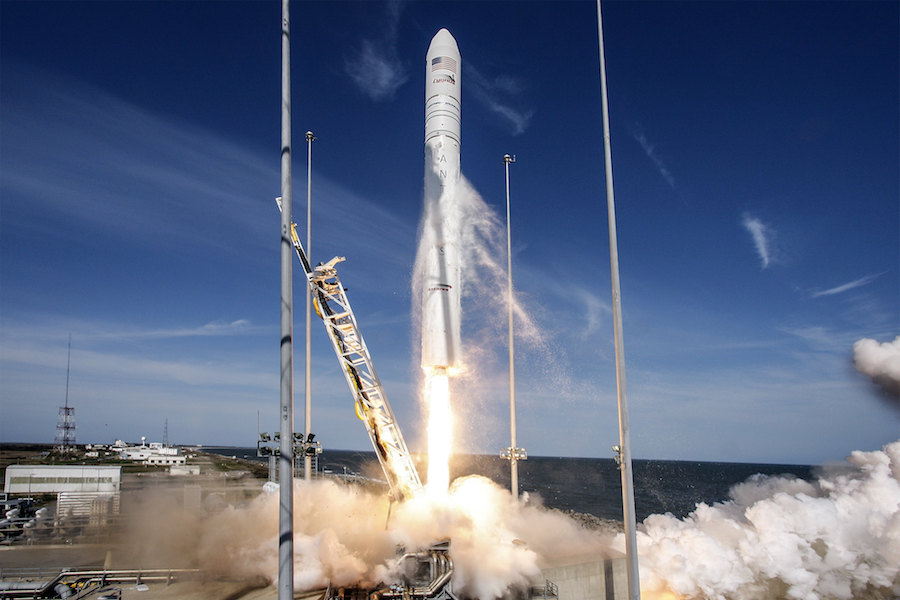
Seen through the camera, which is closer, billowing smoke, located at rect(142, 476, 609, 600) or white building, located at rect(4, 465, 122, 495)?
billowing smoke, located at rect(142, 476, 609, 600)

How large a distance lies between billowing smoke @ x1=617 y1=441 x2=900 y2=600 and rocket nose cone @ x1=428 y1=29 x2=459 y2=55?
21066 millimetres

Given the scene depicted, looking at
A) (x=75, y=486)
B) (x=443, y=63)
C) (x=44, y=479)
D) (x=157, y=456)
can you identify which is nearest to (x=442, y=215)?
(x=443, y=63)

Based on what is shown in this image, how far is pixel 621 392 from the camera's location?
15.0m

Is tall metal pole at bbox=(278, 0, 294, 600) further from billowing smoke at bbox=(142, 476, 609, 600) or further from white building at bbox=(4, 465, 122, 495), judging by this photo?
white building at bbox=(4, 465, 122, 495)

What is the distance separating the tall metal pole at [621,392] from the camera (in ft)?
46.2

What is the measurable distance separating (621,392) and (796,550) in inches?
539

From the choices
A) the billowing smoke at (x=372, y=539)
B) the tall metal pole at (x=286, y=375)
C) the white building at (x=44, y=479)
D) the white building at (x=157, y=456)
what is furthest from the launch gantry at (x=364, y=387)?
the white building at (x=157, y=456)

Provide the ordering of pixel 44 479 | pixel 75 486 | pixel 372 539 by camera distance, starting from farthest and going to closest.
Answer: pixel 44 479 < pixel 75 486 < pixel 372 539

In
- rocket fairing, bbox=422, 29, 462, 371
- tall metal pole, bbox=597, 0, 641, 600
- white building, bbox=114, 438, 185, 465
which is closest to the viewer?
tall metal pole, bbox=597, 0, 641, 600

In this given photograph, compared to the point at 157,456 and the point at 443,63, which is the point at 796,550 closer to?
the point at 443,63

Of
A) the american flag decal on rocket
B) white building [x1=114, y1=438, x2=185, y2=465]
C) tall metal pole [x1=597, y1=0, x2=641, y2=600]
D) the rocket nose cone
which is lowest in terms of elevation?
white building [x1=114, y1=438, x2=185, y2=465]

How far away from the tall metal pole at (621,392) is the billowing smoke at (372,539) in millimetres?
4951

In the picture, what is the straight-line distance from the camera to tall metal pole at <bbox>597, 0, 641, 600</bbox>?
14.1 m

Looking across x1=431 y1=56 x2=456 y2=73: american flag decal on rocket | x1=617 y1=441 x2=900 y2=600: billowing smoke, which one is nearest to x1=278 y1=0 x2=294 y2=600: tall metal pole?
x1=431 y1=56 x2=456 y2=73: american flag decal on rocket
